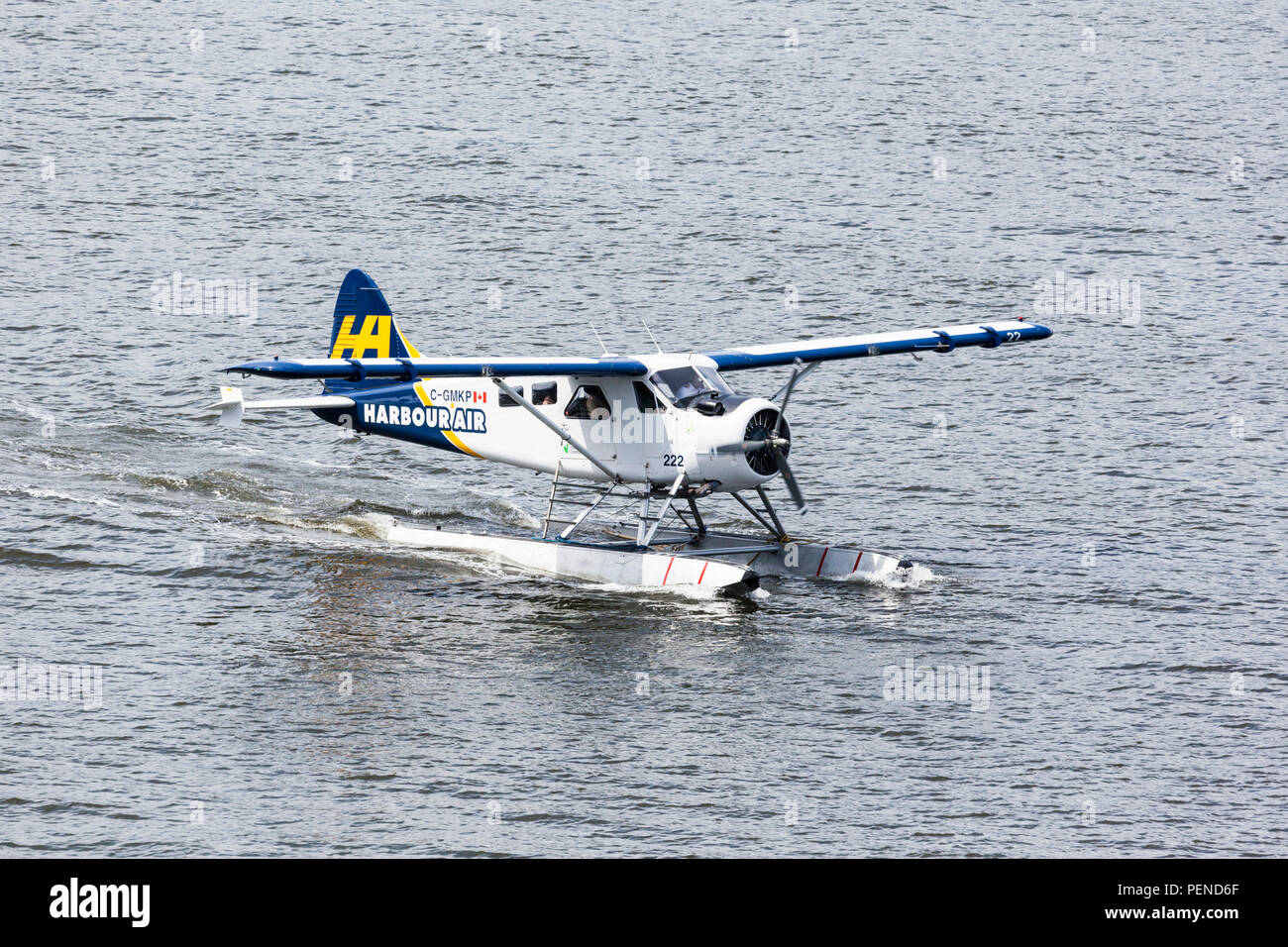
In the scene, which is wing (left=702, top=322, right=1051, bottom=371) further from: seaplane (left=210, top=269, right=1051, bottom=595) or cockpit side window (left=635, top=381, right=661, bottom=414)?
cockpit side window (left=635, top=381, right=661, bottom=414)

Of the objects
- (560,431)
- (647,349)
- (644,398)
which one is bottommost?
(560,431)

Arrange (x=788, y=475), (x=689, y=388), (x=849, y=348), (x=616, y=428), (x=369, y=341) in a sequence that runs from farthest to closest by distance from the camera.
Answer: (x=369, y=341) → (x=849, y=348) → (x=616, y=428) → (x=689, y=388) → (x=788, y=475)

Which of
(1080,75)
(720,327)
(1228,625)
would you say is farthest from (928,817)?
(1080,75)

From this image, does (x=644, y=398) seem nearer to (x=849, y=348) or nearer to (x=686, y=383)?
(x=686, y=383)

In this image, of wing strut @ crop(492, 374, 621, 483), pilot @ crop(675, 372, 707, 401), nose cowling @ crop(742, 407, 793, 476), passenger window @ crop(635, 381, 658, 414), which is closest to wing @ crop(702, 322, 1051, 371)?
pilot @ crop(675, 372, 707, 401)

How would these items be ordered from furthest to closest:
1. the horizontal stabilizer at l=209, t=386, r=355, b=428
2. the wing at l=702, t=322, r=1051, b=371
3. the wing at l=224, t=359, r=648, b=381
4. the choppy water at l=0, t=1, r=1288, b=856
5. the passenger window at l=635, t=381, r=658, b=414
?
the wing at l=702, t=322, r=1051, b=371
the passenger window at l=635, t=381, r=658, b=414
the horizontal stabilizer at l=209, t=386, r=355, b=428
the wing at l=224, t=359, r=648, b=381
the choppy water at l=0, t=1, r=1288, b=856

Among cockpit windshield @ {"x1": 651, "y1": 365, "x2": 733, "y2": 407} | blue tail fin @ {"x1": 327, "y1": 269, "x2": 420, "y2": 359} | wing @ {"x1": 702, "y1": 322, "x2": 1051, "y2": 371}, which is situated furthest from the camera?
blue tail fin @ {"x1": 327, "y1": 269, "x2": 420, "y2": 359}

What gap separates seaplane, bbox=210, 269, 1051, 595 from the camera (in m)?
23.5

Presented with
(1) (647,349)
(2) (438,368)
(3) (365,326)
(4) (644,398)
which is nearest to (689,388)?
(4) (644,398)

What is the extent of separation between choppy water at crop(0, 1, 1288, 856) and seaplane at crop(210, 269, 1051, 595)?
688 mm

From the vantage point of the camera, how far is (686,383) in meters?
24.2

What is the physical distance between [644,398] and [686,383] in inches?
25.1

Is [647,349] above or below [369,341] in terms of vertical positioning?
below

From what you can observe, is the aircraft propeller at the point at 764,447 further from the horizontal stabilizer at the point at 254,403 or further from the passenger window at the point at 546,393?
the horizontal stabilizer at the point at 254,403
